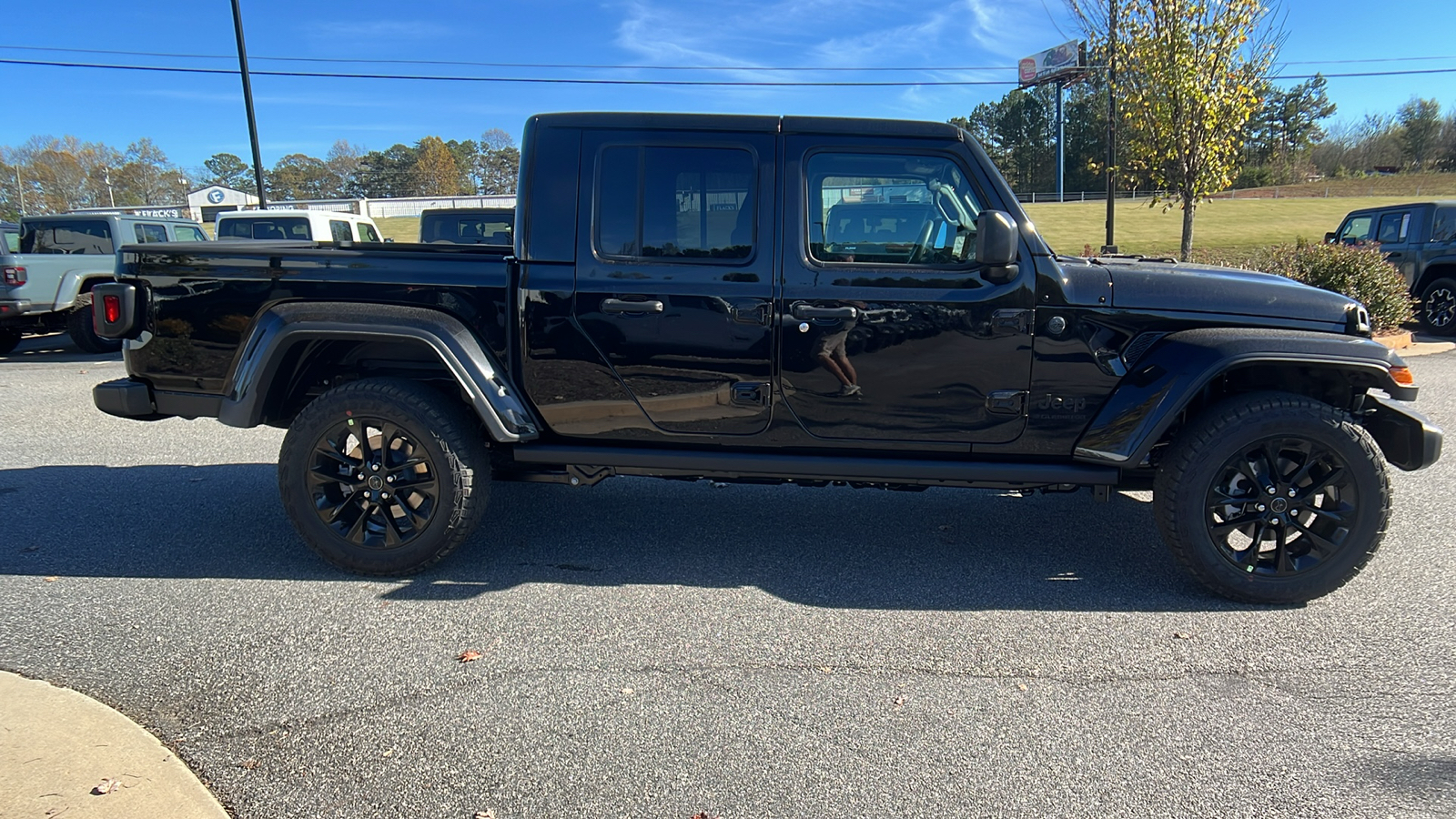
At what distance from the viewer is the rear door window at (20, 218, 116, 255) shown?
11148 millimetres

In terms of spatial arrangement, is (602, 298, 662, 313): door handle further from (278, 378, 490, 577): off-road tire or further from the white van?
the white van

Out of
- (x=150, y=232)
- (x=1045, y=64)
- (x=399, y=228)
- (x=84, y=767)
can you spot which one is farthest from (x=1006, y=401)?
(x=1045, y=64)

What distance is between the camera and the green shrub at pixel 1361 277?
966cm

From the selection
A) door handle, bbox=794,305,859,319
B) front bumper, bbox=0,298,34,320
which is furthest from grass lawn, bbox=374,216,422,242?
door handle, bbox=794,305,859,319

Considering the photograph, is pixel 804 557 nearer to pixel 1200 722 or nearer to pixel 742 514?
pixel 742 514

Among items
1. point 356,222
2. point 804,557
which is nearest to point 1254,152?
point 356,222

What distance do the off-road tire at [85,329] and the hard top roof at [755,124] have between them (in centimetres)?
1010

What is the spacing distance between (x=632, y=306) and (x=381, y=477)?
4.43 feet

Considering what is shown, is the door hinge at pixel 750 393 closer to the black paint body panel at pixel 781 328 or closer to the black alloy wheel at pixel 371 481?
the black paint body panel at pixel 781 328

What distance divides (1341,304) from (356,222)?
14651 millimetres

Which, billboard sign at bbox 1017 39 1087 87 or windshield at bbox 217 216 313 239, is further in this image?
billboard sign at bbox 1017 39 1087 87

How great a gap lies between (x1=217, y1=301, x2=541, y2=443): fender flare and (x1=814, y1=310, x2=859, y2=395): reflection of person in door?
1.30 m

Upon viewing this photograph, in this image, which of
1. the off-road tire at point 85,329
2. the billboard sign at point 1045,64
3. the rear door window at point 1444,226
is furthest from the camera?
the billboard sign at point 1045,64

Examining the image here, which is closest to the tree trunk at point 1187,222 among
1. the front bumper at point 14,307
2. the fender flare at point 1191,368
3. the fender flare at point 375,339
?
the fender flare at point 1191,368
